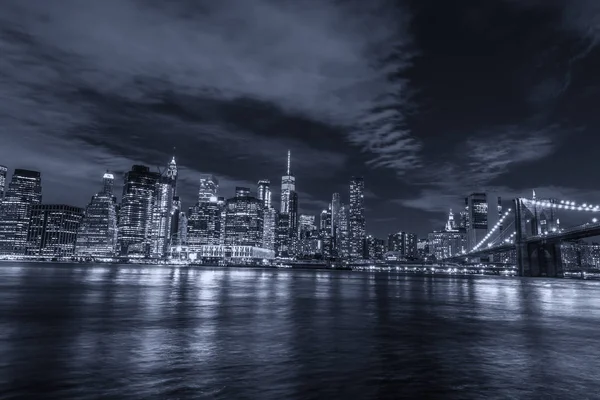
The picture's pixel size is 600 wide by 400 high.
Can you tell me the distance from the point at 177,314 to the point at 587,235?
11036 cm

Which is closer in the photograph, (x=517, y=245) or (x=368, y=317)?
(x=368, y=317)

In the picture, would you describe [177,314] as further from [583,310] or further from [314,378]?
[583,310]

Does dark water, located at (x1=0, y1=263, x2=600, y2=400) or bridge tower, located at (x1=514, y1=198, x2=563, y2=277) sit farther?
bridge tower, located at (x1=514, y1=198, x2=563, y2=277)

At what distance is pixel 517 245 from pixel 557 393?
133536 mm

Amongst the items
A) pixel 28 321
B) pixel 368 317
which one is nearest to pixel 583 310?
pixel 368 317

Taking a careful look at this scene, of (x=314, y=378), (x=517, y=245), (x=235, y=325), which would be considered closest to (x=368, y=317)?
(x=235, y=325)

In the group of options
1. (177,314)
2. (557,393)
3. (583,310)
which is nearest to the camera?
(557,393)

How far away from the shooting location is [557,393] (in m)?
12.0

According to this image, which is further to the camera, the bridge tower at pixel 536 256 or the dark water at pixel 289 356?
the bridge tower at pixel 536 256

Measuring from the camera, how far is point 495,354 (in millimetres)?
17594

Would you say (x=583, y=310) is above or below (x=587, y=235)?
below

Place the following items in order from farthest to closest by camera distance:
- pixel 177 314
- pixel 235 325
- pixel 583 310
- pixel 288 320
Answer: pixel 583 310 < pixel 177 314 < pixel 288 320 < pixel 235 325

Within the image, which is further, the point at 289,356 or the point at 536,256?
the point at 536,256

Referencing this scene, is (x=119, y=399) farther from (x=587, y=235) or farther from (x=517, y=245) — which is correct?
(x=517, y=245)
